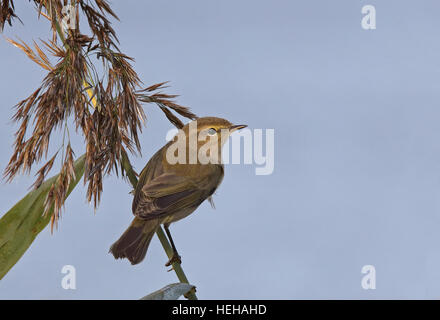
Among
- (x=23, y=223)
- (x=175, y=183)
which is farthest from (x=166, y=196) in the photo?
(x=23, y=223)

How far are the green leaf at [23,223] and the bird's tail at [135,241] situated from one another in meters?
0.40

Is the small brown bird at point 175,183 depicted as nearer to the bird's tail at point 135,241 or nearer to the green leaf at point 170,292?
the bird's tail at point 135,241

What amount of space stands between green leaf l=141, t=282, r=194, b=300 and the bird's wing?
2.42 ft

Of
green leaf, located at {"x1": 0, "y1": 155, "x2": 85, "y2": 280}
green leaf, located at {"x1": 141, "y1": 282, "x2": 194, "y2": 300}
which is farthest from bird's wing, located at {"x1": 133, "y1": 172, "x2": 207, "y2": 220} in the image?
green leaf, located at {"x1": 141, "y1": 282, "x2": 194, "y2": 300}

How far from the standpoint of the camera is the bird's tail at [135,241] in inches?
108

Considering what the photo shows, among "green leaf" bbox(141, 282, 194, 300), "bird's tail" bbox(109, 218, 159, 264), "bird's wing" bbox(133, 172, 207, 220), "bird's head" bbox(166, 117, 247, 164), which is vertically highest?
"bird's head" bbox(166, 117, 247, 164)

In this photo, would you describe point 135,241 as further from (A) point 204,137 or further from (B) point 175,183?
(A) point 204,137

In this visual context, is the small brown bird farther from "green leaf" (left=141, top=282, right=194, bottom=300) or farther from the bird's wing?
"green leaf" (left=141, top=282, right=194, bottom=300)

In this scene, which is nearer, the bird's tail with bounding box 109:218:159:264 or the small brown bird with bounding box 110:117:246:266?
the bird's tail with bounding box 109:218:159:264

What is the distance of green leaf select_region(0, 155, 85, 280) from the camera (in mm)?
2553

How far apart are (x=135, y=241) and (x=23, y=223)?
1.78ft

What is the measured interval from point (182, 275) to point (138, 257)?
1.34 ft
